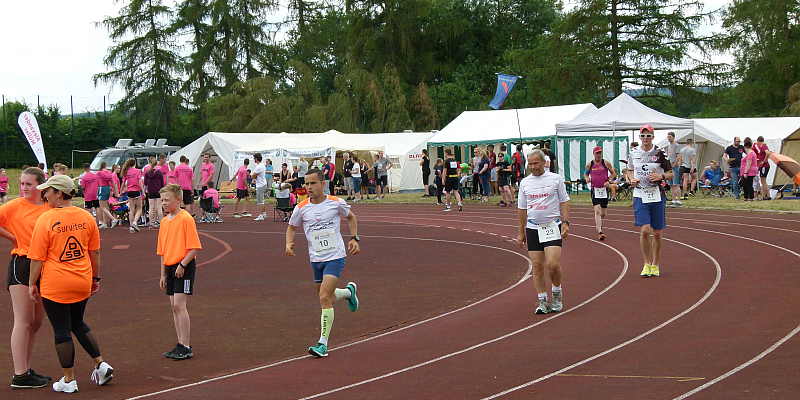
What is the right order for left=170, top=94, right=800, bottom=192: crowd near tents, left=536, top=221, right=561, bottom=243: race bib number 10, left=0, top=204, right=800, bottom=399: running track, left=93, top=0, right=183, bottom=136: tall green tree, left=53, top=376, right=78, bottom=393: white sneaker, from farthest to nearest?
1. left=93, top=0, right=183, bottom=136: tall green tree
2. left=170, top=94, right=800, bottom=192: crowd near tents
3. left=536, top=221, right=561, bottom=243: race bib number 10
4. left=53, top=376, right=78, bottom=393: white sneaker
5. left=0, top=204, right=800, bottom=399: running track

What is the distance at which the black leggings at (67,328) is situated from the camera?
5922mm

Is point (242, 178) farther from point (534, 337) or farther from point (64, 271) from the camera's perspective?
point (64, 271)

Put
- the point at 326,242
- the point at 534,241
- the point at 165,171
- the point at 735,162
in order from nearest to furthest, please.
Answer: the point at 326,242 < the point at 534,241 < the point at 165,171 < the point at 735,162

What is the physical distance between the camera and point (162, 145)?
38719 mm

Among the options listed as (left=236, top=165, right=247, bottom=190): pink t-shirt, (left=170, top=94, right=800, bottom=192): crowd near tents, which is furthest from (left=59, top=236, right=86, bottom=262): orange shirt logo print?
(left=170, top=94, right=800, bottom=192): crowd near tents

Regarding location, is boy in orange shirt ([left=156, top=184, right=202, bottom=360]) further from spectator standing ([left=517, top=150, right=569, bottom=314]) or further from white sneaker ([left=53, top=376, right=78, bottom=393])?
spectator standing ([left=517, top=150, right=569, bottom=314])

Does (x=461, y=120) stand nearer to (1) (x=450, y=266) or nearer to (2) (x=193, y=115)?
(1) (x=450, y=266)

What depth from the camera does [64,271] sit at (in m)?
5.96

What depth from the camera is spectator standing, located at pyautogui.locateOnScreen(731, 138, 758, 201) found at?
2234 centimetres

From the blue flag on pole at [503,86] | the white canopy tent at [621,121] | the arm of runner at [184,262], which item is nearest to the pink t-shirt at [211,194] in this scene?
the blue flag on pole at [503,86]

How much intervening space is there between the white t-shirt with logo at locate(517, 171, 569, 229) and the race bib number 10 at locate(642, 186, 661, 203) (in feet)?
7.33

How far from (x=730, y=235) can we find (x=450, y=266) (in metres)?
6.26

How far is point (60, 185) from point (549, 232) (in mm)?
4941

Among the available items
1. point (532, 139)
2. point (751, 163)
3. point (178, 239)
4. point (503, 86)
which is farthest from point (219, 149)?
point (178, 239)
